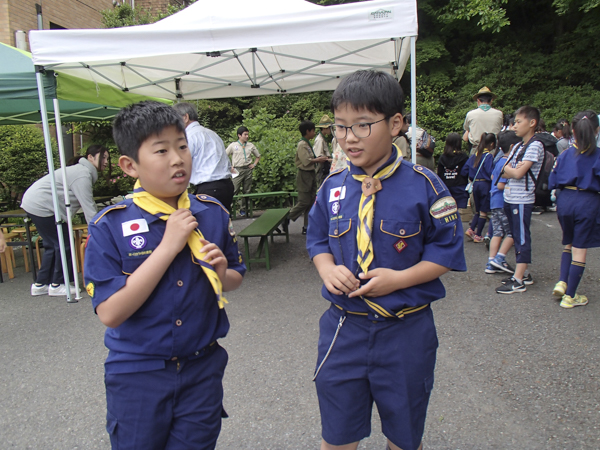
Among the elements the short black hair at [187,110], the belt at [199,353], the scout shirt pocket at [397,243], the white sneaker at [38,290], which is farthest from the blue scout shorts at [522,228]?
the white sneaker at [38,290]

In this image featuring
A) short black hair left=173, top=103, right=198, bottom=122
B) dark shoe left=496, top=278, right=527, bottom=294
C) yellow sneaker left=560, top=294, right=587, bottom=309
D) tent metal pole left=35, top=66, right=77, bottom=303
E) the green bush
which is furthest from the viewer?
the green bush

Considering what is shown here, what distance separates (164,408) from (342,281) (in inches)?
28.5

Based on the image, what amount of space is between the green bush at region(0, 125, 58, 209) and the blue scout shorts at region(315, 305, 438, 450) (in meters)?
9.45

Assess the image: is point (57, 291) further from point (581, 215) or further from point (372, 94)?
point (581, 215)

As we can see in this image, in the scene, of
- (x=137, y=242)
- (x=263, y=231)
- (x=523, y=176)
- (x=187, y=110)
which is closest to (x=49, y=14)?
(x=187, y=110)

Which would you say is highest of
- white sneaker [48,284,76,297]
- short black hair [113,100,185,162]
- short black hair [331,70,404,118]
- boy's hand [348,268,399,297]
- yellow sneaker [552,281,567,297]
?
short black hair [331,70,404,118]

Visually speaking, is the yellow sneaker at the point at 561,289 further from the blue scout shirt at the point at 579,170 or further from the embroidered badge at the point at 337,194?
the embroidered badge at the point at 337,194

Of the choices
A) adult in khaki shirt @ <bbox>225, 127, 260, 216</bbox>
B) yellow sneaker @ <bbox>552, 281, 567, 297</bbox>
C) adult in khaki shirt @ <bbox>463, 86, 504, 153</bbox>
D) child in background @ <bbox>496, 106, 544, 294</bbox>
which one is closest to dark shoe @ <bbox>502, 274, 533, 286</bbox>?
child in background @ <bbox>496, 106, 544, 294</bbox>

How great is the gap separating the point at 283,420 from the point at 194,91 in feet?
22.1

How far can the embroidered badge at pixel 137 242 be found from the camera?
1.50 m

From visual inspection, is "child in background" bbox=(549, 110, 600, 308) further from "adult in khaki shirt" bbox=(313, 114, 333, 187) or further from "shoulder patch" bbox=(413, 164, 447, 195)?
"adult in khaki shirt" bbox=(313, 114, 333, 187)

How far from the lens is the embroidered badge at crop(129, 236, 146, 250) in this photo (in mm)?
1499

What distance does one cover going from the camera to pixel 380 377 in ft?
5.28

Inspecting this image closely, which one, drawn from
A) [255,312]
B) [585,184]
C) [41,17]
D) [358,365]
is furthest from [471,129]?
[41,17]
